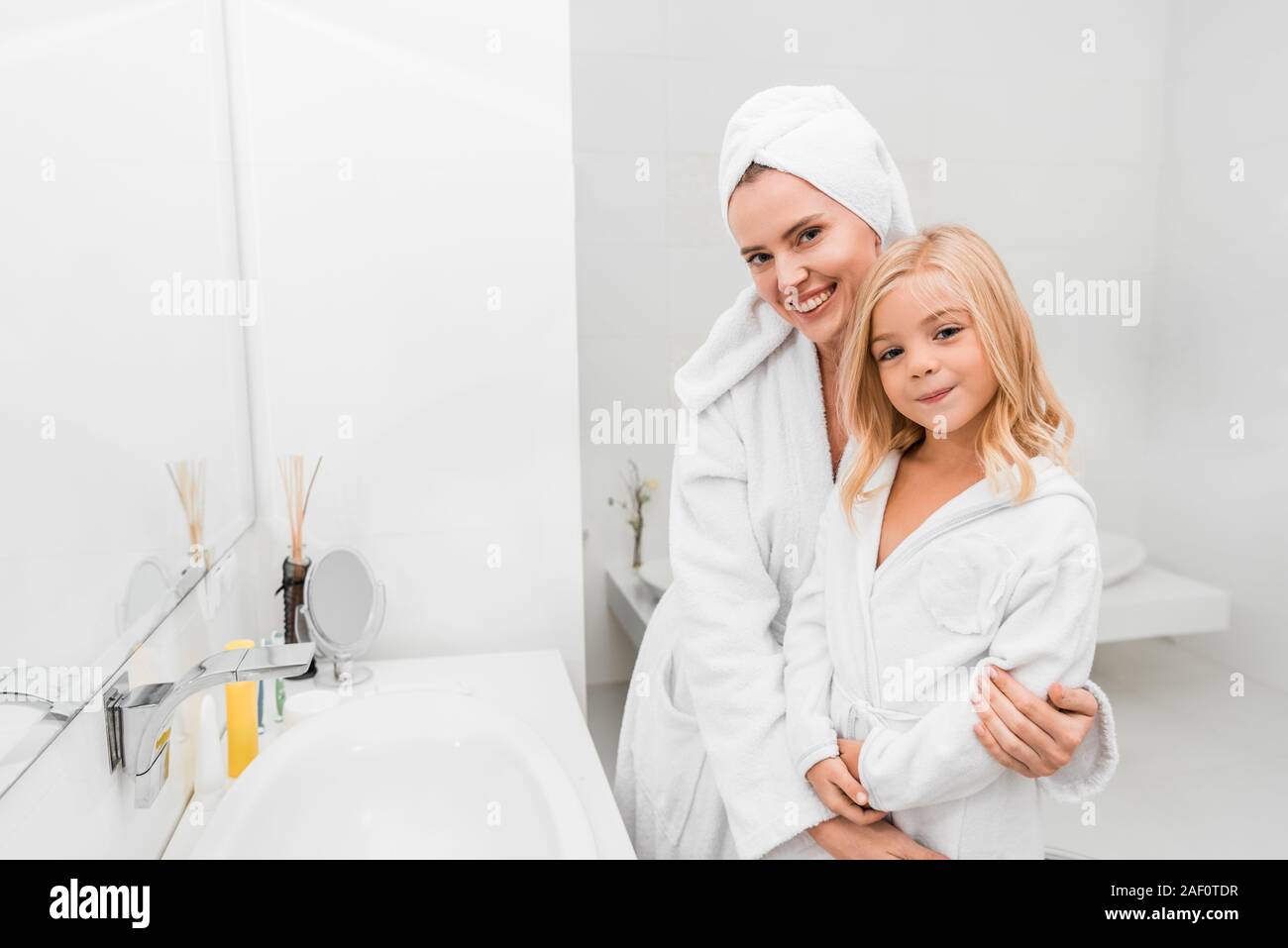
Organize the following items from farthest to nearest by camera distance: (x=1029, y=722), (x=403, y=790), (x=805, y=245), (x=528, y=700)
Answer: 1. (x=528, y=700)
2. (x=403, y=790)
3. (x=805, y=245)
4. (x=1029, y=722)

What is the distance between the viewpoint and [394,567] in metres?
1.09

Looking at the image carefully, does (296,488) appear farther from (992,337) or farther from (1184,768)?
(1184,768)

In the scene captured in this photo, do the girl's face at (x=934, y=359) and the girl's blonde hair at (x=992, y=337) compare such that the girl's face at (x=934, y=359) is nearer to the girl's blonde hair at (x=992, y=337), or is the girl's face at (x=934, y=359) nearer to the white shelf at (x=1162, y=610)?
the girl's blonde hair at (x=992, y=337)

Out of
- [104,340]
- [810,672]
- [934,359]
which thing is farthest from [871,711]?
[104,340]

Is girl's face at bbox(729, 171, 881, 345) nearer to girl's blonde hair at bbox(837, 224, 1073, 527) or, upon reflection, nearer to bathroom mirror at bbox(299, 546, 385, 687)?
girl's blonde hair at bbox(837, 224, 1073, 527)

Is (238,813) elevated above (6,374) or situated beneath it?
situated beneath

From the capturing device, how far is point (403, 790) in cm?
81

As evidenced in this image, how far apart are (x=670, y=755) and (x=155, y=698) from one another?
1.56ft

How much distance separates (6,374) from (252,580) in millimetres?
646

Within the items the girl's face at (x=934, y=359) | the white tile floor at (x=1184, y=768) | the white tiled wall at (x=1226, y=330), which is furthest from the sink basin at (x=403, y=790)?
the white tiled wall at (x=1226, y=330)

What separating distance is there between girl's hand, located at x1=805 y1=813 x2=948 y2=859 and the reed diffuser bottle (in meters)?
0.65
